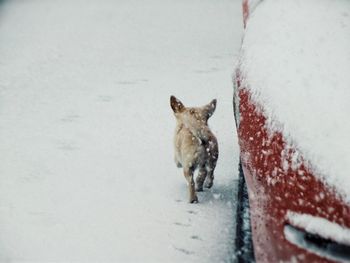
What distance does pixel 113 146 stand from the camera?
5102mm

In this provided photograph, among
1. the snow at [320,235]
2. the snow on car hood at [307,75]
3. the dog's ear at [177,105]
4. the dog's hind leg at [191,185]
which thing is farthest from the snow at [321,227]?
the dog's ear at [177,105]

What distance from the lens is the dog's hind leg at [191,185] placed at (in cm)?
399

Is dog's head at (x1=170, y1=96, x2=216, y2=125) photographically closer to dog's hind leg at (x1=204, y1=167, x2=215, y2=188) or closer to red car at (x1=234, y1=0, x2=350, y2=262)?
dog's hind leg at (x1=204, y1=167, x2=215, y2=188)

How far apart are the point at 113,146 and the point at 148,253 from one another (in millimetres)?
1861

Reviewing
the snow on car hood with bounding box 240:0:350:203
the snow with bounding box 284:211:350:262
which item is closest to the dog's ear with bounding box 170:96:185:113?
the snow on car hood with bounding box 240:0:350:203

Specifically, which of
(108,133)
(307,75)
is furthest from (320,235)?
(108,133)

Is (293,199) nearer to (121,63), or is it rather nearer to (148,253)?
(148,253)

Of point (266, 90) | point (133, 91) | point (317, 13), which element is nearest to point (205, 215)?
point (266, 90)

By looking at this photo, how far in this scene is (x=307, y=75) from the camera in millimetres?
2951

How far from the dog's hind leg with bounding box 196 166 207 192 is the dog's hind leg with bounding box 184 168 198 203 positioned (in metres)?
0.12

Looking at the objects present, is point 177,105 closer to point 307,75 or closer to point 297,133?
point 307,75

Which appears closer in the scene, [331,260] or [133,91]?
[331,260]

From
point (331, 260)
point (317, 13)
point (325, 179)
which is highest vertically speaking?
point (317, 13)

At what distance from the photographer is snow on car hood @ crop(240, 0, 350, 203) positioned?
2.54 metres
